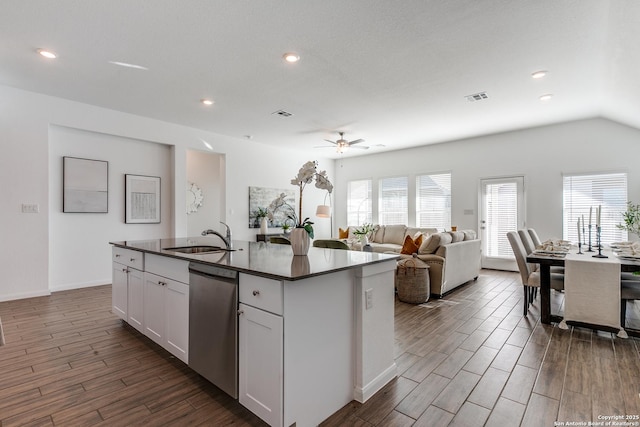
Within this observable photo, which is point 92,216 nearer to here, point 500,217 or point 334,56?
point 334,56

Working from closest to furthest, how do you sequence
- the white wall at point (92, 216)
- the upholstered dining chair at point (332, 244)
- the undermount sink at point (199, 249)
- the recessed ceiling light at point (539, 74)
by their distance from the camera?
the undermount sink at point (199, 249) < the recessed ceiling light at point (539, 74) < the upholstered dining chair at point (332, 244) < the white wall at point (92, 216)

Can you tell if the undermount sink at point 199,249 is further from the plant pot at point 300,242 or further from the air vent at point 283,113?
the air vent at point 283,113

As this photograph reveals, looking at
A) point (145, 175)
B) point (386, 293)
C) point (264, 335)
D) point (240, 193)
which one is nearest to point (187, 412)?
point (264, 335)

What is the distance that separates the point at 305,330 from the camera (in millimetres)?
1661

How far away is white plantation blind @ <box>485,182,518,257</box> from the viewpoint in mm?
6363

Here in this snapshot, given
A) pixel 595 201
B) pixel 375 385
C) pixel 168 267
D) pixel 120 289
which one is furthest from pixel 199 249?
pixel 595 201

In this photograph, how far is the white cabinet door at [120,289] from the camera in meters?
3.13

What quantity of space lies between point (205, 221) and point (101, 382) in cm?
541

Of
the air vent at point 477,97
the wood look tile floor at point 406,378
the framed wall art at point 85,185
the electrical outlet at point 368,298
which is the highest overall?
the air vent at point 477,97

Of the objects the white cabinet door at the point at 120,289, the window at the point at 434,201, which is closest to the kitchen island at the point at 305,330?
the white cabinet door at the point at 120,289

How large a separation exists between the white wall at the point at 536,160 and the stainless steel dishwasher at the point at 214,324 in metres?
6.35

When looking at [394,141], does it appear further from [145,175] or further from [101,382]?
[101,382]

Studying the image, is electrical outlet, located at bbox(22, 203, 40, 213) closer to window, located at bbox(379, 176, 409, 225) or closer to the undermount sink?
the undermount sink

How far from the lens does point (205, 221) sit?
24.1 ft
